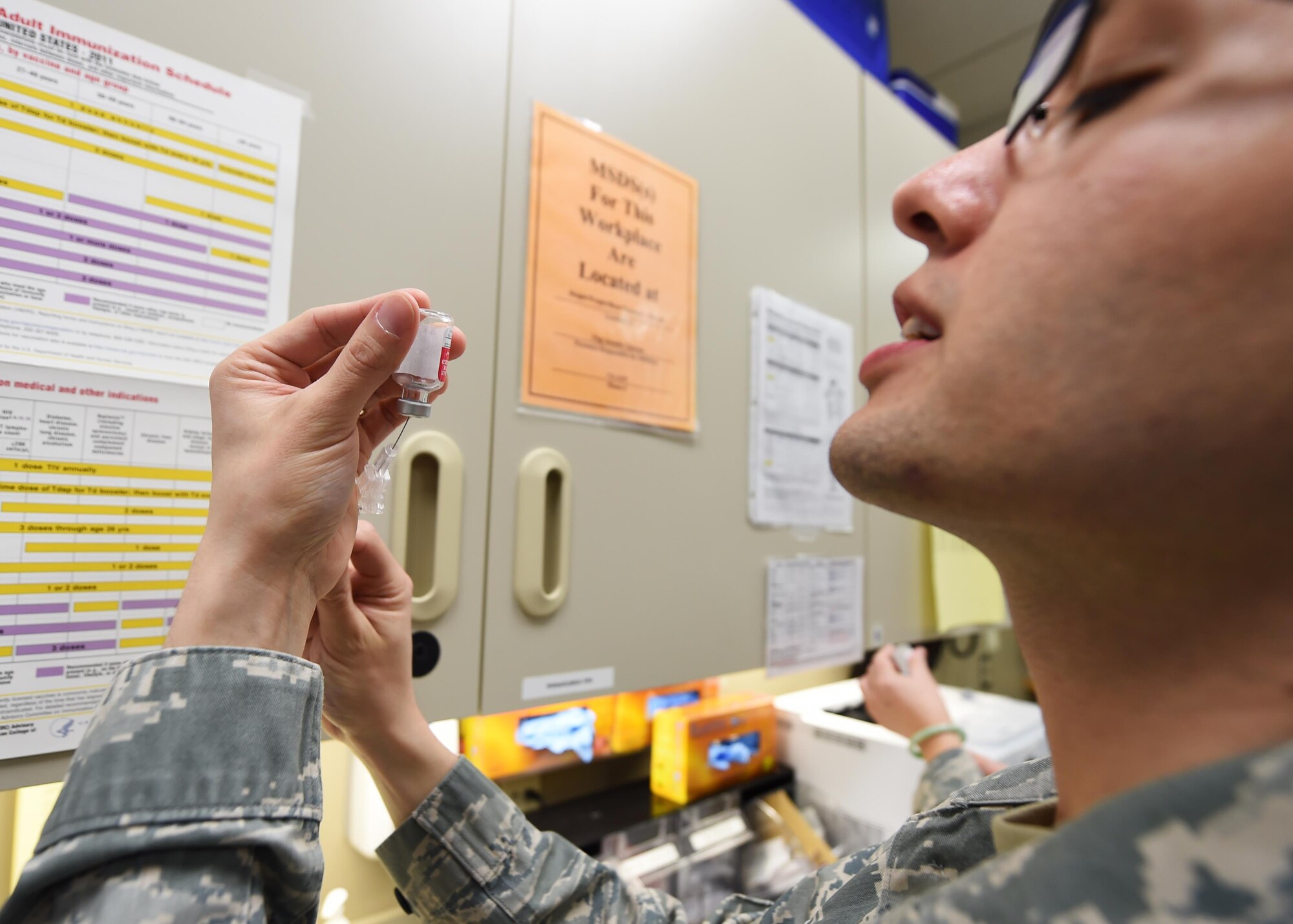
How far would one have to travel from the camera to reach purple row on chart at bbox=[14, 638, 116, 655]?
0.49 m

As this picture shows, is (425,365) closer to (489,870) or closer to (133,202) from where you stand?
(133,202)

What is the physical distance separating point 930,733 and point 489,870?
75 cm

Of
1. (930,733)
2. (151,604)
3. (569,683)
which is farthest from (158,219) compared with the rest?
(930,733)

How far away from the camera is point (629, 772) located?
1250mm

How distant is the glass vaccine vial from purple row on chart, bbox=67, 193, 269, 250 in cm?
19

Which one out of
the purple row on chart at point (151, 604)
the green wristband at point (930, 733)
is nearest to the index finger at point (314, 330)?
the purple row on chart at point (151, 604)

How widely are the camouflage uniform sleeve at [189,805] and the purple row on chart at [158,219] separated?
351mm

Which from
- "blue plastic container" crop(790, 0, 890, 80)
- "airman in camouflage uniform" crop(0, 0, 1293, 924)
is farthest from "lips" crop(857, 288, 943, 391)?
"blue plastic container" crop(790, 0, 890, 80)

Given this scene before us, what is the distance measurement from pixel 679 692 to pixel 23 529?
1.04 meters

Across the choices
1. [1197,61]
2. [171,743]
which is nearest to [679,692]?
[171,743]

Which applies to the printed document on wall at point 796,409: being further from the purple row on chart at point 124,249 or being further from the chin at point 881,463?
the purple row on chart at point 124,249

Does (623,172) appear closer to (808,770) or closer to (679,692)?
(679,692)

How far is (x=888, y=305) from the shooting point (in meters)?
1.24

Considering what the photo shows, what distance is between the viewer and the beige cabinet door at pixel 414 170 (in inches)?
23.4
